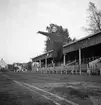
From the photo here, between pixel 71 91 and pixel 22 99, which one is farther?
pixel 71 91

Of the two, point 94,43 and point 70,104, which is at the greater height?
point 94,43

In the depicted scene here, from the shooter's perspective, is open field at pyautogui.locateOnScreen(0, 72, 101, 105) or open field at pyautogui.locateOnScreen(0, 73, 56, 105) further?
open field at pyautogui.locateOnScreen(0, 72, 101, 105)

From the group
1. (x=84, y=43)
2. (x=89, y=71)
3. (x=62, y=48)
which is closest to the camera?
(x=89, y=71)

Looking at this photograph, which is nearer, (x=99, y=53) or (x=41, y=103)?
(x=41, y=103)

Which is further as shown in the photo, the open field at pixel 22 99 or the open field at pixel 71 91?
the open field at pixel 71 91

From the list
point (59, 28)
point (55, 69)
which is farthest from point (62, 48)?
point (59, 28)

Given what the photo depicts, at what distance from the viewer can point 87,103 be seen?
3832mm

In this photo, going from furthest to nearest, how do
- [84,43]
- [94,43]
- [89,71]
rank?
[84,43] < [94,43] < [89,71]

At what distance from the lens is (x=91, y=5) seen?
47719 millimetres

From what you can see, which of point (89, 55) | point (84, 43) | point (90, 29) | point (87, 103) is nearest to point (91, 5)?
point (90, 29)

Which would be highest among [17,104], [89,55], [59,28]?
[59,28]

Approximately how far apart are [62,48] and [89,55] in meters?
7.29

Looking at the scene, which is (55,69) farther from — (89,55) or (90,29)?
(90,29)

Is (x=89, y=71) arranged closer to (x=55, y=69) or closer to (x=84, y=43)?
(x=84, y=43)
